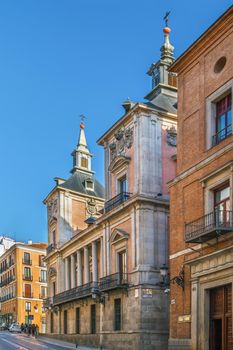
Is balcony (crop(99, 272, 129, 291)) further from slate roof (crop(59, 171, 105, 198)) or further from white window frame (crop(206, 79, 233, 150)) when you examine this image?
slate roof (crop(59, 171, 105, 198))

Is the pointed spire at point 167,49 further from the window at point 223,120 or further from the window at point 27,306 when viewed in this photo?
the window at point 27,306

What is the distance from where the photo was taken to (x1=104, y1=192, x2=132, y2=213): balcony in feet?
116

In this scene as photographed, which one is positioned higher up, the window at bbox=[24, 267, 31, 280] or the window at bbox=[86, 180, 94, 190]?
the window at bbox=[86, 180, 94, 190]

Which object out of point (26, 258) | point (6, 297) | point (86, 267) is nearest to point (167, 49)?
point (86, 267)

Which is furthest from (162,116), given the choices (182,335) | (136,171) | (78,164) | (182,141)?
(78,164)

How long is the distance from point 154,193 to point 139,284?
5.66 metres

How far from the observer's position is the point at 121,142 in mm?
36469

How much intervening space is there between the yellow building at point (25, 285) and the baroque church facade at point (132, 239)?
41.1 meters

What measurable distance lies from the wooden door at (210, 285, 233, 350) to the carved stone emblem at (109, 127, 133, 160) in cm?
1525

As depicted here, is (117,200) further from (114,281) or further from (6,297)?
(6,297)

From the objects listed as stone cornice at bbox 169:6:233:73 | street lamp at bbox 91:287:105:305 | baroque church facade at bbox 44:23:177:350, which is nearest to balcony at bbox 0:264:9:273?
baroque church facade at bbox 44:23:177:350

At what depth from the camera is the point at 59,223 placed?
5088cm

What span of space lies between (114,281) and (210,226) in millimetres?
14101

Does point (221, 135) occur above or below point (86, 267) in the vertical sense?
above
